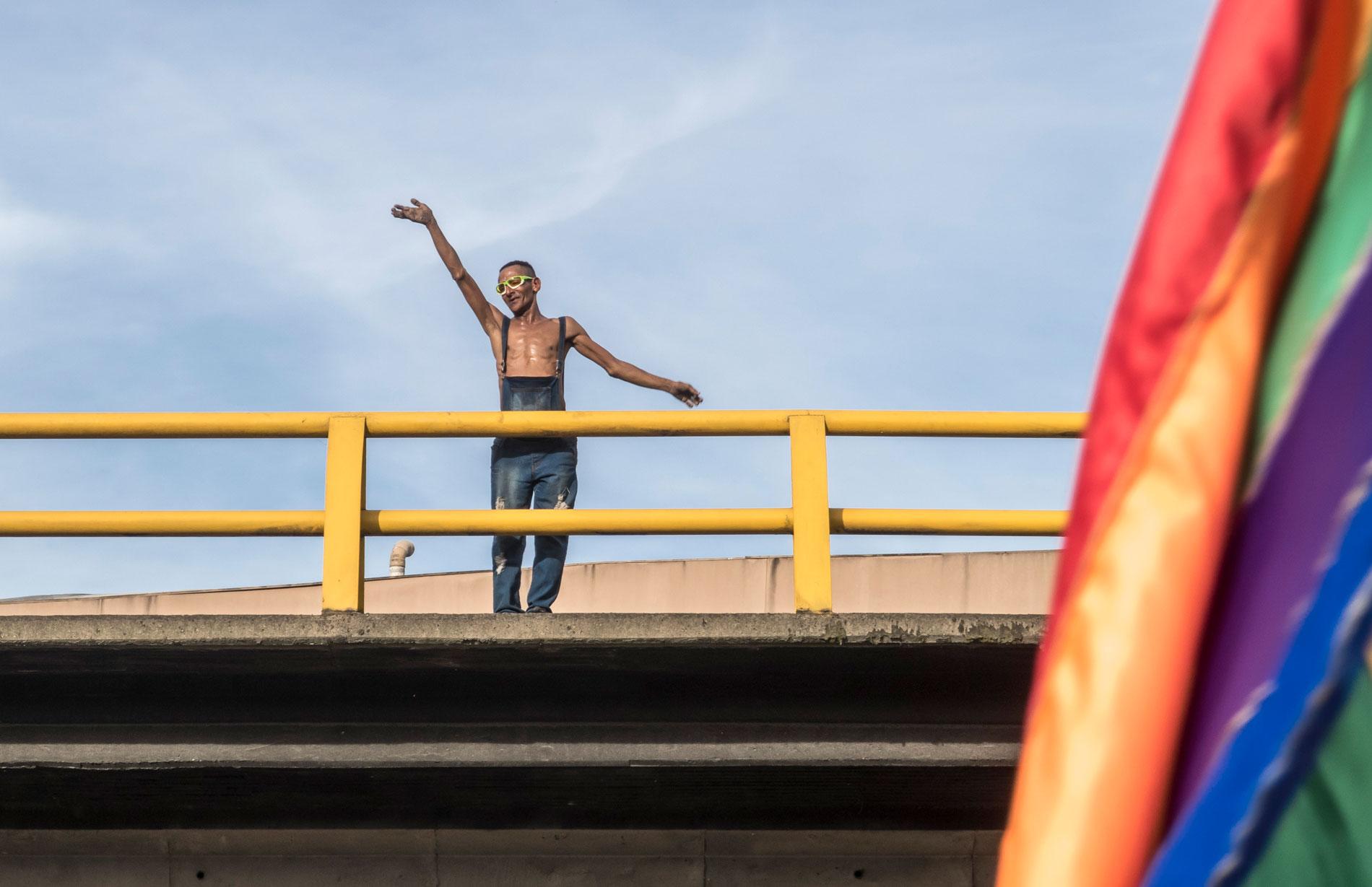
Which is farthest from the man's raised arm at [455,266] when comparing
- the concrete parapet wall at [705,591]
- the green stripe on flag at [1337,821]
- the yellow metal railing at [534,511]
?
the green stripe on flag at [1337,821]

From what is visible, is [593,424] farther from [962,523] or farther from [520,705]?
[962,523]

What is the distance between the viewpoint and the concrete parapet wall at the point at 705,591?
1407 cm

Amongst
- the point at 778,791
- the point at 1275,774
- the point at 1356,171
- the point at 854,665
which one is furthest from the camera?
the point at 778,791

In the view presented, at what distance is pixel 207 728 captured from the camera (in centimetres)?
A: 570

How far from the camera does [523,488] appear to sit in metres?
6.96

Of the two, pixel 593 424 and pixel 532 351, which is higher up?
pixel 532 351

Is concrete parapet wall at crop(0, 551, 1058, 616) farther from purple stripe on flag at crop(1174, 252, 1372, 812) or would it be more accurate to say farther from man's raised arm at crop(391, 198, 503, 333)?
purple stripe on flag at crop(1174, 252, 1372, 812)

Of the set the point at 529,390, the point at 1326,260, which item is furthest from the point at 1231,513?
the point at 529,390

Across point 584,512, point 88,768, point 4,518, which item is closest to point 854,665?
point 584,512

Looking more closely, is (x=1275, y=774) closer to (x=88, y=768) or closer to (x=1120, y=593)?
(x=1120, y=593)

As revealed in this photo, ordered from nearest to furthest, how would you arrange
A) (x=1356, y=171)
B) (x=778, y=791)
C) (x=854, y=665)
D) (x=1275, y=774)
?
(x=1275, y=774) < (x=1356, y=171) < (x=854, y=665) < (x=778, y=791)

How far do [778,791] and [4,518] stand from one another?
3141 millimetres

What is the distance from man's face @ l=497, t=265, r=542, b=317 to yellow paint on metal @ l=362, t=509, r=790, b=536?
190cm

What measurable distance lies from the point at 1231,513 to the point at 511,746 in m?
4.55
